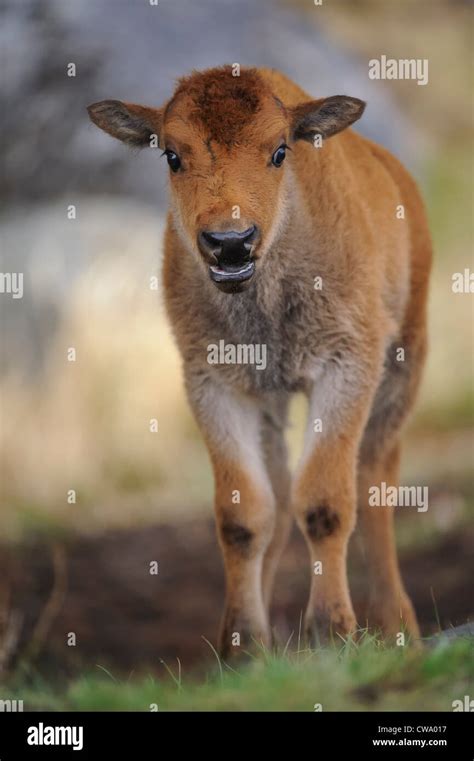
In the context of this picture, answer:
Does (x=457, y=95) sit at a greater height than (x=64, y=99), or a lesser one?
greater

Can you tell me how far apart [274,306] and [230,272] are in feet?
3.03

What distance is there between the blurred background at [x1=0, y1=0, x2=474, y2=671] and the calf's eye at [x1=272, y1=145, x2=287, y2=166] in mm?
5068

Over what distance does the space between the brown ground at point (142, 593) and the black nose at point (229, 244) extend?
421cm

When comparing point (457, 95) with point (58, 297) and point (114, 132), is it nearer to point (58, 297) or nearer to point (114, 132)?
point (58, 297)

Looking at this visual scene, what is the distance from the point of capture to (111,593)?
12.8 meters

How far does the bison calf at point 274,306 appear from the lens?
7.29m

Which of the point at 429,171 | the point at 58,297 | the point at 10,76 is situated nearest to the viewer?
the point at 58,297

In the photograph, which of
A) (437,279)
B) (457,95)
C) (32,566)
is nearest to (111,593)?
(32,566)

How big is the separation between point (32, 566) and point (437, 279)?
7.66 metres

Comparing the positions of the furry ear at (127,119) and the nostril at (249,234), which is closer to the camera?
the nostril at (249,234)

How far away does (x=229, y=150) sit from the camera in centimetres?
718

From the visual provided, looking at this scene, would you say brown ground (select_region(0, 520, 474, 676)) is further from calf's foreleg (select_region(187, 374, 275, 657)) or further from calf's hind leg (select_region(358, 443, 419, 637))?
calf's foreleg (select_region(187, 374, 275, 657))

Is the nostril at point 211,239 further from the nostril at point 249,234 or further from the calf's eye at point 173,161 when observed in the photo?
the calf's eye at point 173,161

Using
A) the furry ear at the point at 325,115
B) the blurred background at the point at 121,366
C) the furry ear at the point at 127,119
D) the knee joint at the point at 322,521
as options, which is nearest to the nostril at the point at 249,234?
the furry ear at the point at 325,115
